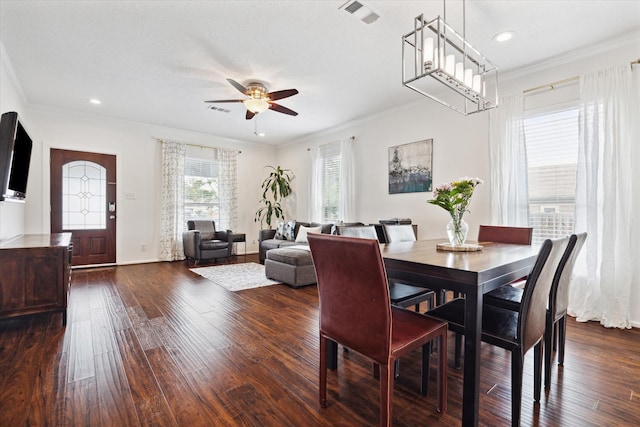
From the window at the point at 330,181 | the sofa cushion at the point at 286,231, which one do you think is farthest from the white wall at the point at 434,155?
the sofa cushion at the point at 286,231

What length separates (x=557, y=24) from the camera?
264 cm

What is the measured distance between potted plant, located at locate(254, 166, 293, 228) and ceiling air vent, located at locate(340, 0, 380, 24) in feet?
15.5

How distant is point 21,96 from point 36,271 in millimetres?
3351

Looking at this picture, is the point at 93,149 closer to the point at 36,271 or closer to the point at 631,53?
the point at 36,271

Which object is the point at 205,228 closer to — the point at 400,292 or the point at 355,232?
the point at 355,232

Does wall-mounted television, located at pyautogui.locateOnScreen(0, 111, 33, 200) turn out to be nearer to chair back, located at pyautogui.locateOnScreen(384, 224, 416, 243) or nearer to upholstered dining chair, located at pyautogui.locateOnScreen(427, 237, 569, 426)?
chair back, located at pyautogui.locateOnScreen(384, 224, 416, 243)

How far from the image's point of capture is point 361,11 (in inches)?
98.3

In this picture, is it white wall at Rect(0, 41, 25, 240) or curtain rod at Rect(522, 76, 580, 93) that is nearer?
curtain rod at Rect(522, 76, 580, 93)

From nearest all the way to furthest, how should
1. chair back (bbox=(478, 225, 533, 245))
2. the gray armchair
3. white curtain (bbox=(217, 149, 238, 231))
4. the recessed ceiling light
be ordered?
1. chair back (bbox=(478, 225, 533, 245))
2. the recessed ceiling light
3. the gray armchair
4. white curtain (bbox=(217, 149, 238, 231))

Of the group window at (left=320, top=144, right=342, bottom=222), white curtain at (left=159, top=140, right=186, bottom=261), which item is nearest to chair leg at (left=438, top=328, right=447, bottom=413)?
window at (left=320, top=144, right=342, bottom=222)

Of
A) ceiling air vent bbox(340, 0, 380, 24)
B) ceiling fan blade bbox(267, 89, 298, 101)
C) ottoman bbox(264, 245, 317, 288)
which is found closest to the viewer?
ceiling air vent bbox(340, 0, 380, 24)

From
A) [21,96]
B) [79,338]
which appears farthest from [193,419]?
[21,96]

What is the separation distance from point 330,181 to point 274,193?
167cm

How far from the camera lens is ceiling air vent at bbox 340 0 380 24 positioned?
94.9 inches
